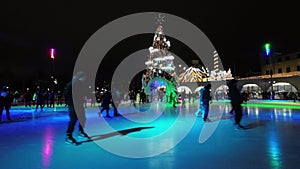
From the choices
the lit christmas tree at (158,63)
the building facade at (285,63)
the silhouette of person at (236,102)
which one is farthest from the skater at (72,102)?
the building facade at (285,63)

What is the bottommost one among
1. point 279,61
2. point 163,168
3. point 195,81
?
point 163,168

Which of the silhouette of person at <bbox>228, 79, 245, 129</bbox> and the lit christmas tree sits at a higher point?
the lit christmas tree

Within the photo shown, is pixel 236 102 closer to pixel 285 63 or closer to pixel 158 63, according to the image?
pixel 158 63

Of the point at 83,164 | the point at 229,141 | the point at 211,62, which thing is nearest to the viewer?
the point at 83,164

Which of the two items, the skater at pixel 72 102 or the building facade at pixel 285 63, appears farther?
the building facade at pixel 285 63

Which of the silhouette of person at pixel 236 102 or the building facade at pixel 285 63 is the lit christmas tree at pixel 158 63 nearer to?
the silhouette of person at pixel 236 102

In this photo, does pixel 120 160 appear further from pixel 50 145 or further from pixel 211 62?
pixel 211 62

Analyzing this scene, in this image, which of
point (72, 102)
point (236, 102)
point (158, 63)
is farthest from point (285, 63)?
point (72, 102)

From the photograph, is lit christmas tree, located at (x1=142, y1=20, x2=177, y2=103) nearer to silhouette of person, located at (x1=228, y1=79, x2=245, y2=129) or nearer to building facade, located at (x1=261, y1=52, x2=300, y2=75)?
silhouette of person, located at (x1=228, y1=79, x2=245, y2=129)

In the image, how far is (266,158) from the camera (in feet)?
13.9

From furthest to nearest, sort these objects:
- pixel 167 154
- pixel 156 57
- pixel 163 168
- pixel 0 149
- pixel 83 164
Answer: pixel 156 57
pixel 0 149
pixel 167 154
pixel 83 164
pixel 163 168

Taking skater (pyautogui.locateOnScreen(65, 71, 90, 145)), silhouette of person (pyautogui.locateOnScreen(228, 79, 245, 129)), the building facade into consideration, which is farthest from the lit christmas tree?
the building facade

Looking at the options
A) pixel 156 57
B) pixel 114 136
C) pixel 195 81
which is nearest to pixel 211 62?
pixel 195 81

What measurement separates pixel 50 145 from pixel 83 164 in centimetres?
190
